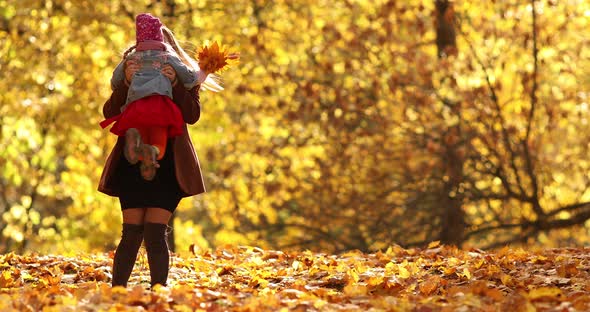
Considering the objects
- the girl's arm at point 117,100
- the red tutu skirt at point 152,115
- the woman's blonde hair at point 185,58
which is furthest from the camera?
the woman's blonde hair at point 185,58

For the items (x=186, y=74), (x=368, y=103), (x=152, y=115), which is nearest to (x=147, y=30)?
(x=186, y=74)

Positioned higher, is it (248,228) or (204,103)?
(204,103)

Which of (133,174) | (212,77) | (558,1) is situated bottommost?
(133,174)

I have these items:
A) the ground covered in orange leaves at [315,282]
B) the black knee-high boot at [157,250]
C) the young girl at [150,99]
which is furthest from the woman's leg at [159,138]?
the ground covered in orange leaves at [315,282]

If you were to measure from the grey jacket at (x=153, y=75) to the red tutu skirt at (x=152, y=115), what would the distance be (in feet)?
0.13

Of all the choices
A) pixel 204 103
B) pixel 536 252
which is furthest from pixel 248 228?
pixel 536 252

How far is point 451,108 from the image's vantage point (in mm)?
11898

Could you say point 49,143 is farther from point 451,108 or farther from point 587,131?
point 587,131

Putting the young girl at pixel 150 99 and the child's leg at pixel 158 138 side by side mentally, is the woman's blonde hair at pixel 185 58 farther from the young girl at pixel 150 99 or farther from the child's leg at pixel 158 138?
the child's leg at pixel 158 138

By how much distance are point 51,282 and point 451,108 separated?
22.4 feet

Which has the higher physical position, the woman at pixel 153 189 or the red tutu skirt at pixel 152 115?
the red tutu skirt at pixel 152 115

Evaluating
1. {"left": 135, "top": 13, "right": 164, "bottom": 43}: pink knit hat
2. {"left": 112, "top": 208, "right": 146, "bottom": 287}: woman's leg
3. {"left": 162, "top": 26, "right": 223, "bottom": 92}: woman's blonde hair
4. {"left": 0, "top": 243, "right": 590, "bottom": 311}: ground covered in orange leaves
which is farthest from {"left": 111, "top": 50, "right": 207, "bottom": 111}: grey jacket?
{"left": 0, "top": 243, "right": 590, "bottom": 311}: ground covered in orange leaves

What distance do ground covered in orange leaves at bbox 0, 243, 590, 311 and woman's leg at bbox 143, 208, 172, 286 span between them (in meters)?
0.15

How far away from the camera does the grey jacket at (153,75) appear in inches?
210
